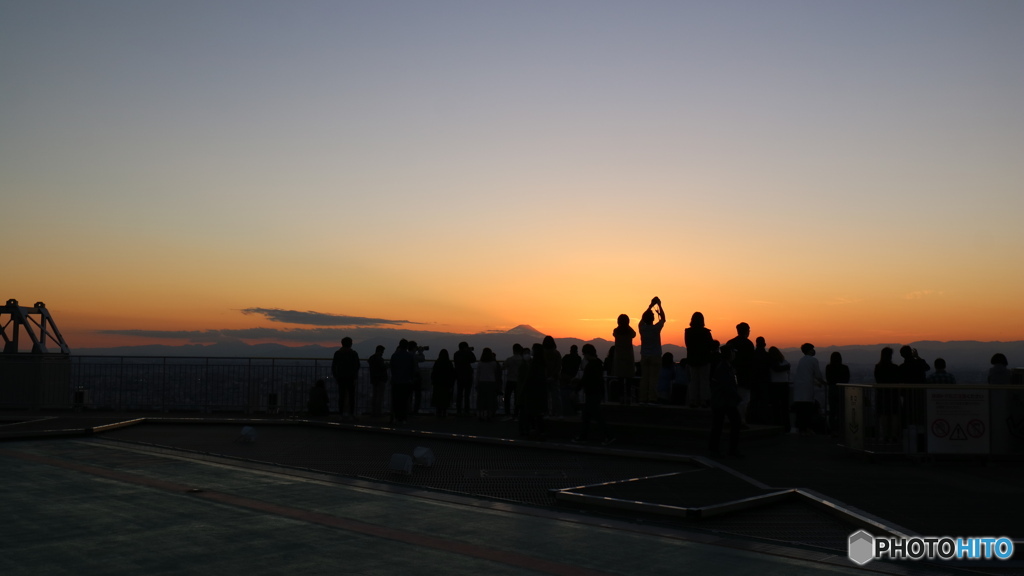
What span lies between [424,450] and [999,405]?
9.34 metres

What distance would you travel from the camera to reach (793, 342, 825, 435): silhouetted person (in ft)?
56.4

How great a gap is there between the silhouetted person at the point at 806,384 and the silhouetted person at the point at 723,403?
411 centimetres

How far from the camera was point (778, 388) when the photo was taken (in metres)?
18.0

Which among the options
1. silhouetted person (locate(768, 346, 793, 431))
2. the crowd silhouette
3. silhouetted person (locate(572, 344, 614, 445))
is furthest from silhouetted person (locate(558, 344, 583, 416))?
silhouetted person (locate(768, 346, 793, 431))

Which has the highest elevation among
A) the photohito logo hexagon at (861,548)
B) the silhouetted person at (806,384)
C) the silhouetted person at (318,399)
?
the silhouetted person at (806,384)

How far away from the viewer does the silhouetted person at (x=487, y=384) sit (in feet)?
69.4

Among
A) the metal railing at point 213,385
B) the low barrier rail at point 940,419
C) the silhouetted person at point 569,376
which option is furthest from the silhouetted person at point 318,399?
the low barrier rail at point 940,419

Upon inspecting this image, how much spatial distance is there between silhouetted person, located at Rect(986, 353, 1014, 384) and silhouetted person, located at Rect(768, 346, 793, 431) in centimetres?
389

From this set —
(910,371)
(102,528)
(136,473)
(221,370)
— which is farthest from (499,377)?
(102,528)

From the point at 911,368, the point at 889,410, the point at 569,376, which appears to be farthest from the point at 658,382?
the point at 889,410

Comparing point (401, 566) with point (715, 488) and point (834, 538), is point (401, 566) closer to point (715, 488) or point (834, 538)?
point (834, 538)

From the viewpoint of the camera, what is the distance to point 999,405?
13.7m

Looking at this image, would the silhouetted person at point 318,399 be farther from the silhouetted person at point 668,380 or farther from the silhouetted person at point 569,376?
the silhouetted person at point 668,380

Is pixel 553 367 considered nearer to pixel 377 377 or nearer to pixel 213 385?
pixel 377 377
